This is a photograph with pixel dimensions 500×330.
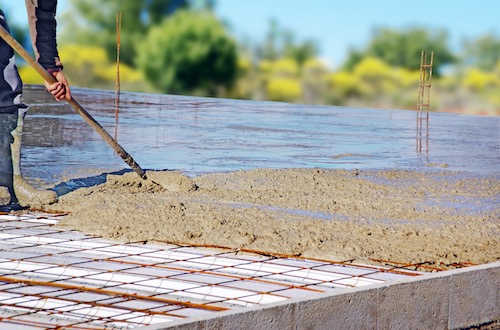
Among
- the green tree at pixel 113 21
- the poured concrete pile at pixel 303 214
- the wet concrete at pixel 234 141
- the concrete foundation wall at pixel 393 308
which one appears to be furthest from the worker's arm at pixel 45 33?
the green tree at pixel 113 21

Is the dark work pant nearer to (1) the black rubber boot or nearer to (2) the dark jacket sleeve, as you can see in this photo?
(1) the black rubber boot

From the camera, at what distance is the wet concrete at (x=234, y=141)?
25.3 ft

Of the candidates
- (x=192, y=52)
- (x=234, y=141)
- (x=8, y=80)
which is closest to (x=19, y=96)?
(x=8, y=80)

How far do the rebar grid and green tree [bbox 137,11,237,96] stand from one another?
21.2 ft

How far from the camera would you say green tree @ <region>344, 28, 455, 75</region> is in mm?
10023

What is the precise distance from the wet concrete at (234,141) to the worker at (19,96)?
2.12 ft

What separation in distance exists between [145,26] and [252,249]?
282 inches

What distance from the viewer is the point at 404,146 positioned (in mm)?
10219

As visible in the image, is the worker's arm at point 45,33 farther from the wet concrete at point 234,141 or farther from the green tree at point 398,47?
the green tree at point 398,47

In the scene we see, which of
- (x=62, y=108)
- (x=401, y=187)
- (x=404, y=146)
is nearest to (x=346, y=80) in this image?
(x=404, y=146)

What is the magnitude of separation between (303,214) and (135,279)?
1.70 meters

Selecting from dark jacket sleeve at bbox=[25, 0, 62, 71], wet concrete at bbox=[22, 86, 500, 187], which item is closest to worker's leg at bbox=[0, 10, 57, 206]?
dark jacket sleeve at bbox=[25, 0, 62, 71]

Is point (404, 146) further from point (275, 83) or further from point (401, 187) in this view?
point (401, 187)

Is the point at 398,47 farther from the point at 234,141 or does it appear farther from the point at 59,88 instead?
the point at 59,88
